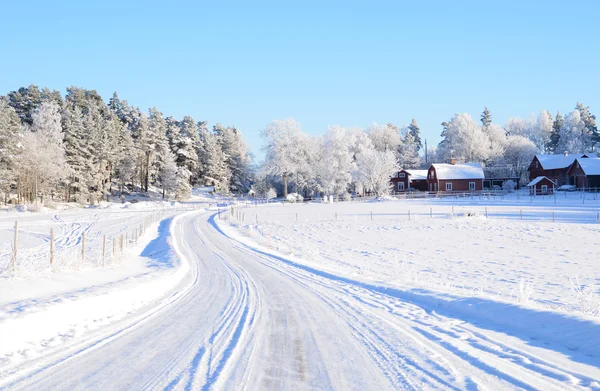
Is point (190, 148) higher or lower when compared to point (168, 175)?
higher

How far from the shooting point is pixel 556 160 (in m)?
75.3

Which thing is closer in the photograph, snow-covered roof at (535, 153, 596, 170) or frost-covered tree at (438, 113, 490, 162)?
snow-covered roof at (535, 153, 596, 170)

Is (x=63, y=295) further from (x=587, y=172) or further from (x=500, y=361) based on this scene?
(x=587, y=172)

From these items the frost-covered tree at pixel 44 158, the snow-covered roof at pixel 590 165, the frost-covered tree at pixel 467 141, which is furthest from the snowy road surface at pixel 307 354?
the frost-covered tree at pixel 467 141

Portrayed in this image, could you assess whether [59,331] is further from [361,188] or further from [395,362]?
[361,188]

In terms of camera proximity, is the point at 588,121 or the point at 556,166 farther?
the point at 588,121

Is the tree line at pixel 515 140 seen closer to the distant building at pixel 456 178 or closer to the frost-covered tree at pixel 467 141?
the frost-covered tree at pixel 467 141

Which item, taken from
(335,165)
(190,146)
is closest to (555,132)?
(335,165)

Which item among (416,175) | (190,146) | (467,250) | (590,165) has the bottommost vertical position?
(467,250)

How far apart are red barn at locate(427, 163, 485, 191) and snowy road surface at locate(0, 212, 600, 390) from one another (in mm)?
72025

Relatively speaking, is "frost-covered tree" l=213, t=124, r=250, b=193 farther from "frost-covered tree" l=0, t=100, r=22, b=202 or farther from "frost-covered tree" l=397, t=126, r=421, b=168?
"frost-covered tree" l=0, t=100, r=22, b=202

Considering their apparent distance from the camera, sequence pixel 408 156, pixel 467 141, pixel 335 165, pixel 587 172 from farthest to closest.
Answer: pixel 408 156, pixel 467 141, pixel 335 165, pixel 587 172

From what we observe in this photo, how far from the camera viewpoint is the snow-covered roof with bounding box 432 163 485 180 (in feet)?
254

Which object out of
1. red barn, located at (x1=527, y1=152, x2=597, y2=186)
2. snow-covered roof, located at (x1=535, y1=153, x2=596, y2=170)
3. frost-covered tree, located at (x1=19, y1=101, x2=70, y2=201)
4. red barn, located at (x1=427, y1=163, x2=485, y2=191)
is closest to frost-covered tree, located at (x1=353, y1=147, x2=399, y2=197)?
red barn, located at (x1=427, y1=163, x2=485, y2=191)
